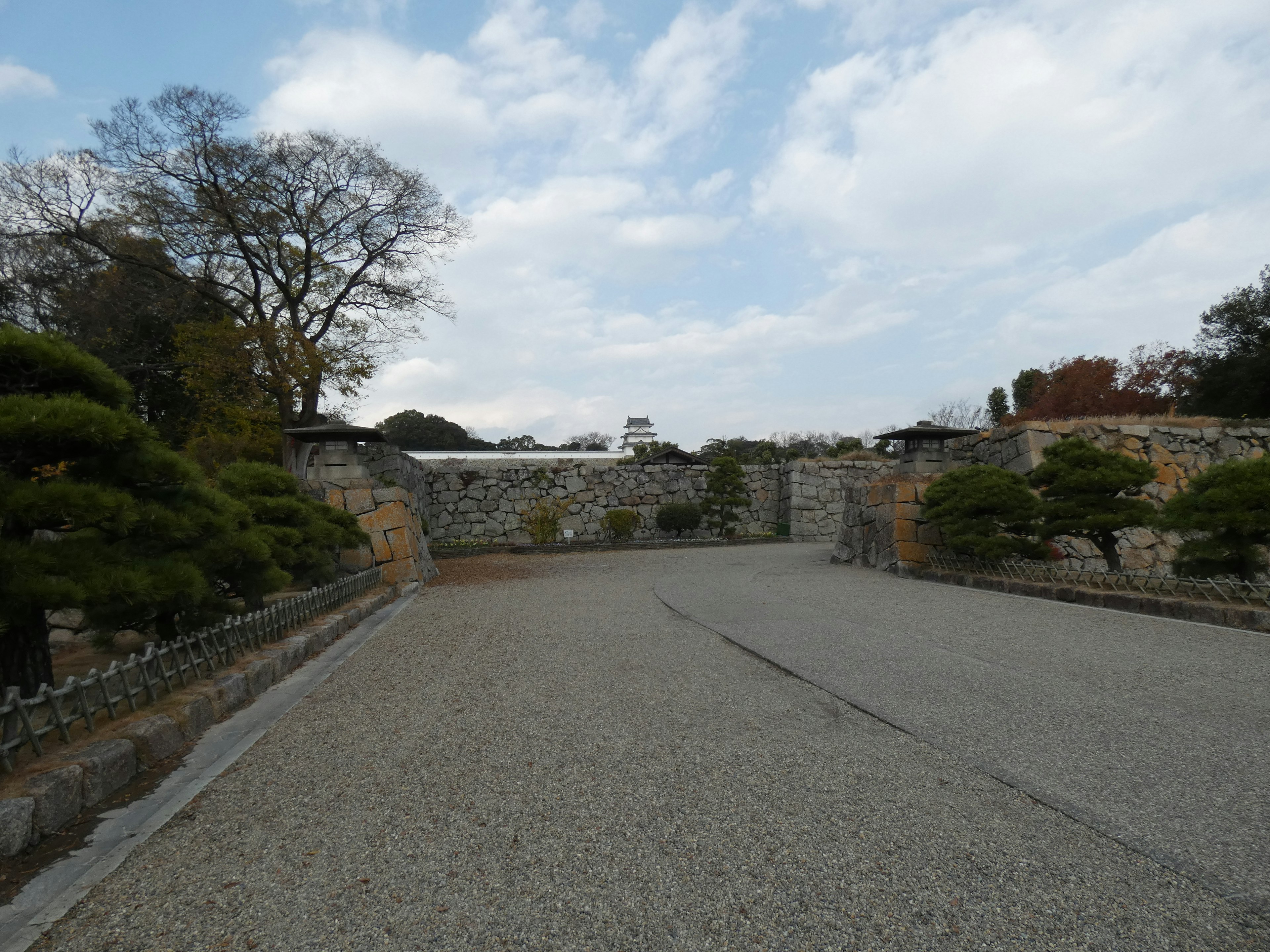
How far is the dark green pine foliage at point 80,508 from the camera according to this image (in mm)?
2949

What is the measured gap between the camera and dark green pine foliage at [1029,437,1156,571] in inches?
Answer: 316

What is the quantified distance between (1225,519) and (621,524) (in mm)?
13690

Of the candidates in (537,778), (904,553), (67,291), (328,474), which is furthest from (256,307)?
(537,778)

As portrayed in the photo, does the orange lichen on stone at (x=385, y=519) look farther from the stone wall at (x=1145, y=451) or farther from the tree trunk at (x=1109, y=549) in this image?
the stone wall at (x=1145, y=451)

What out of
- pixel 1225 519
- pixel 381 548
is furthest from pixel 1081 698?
pixel 381 548

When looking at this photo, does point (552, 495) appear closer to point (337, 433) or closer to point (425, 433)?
point (337, 433)

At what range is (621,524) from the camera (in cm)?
1883

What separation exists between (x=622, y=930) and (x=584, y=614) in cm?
552

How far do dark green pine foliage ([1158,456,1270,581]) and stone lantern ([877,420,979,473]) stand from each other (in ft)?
15.1

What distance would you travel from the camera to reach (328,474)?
10.9 metres

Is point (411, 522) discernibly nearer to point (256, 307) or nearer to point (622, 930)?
point (256, 307)

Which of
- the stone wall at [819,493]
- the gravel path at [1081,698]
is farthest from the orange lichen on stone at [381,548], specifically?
the stone wall at [819,493]

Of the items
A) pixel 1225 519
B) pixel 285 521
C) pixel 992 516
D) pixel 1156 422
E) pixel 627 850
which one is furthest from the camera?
pixel 1156 422

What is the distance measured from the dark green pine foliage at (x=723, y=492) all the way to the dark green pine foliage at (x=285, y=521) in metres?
13.5
